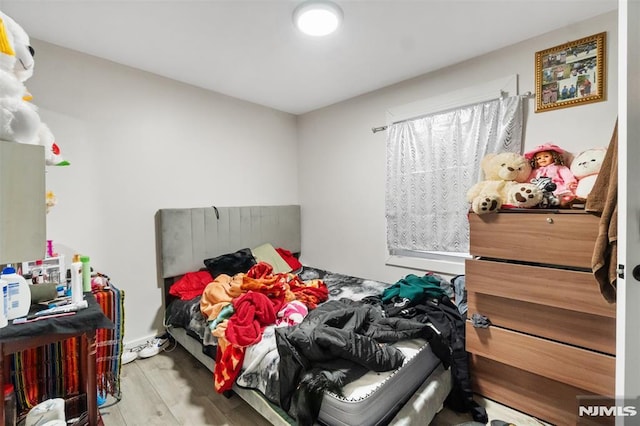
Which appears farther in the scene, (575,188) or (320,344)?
(575,188)

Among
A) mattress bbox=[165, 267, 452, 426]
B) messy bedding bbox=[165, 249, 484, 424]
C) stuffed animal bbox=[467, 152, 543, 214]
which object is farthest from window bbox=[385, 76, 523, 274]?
mattress bbox=[165, 267, 452, 426]

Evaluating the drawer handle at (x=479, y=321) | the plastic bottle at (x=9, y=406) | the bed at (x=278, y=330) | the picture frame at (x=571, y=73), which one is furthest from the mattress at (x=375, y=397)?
the picture frame at (x=571, y=73)

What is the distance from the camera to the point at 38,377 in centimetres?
162

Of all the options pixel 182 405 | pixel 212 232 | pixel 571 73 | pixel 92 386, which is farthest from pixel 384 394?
pixel 571 73

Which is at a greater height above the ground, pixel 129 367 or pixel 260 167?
pixel 260 167

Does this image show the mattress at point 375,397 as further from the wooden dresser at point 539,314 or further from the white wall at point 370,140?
the white wall at point 370,140

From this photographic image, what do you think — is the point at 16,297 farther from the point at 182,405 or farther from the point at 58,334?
the point at 182,405

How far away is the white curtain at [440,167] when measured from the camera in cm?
219

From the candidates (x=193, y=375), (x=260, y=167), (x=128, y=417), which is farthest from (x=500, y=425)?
(x=260, y=167)

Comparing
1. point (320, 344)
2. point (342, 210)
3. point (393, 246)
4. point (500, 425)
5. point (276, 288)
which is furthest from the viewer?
point (342, 210)

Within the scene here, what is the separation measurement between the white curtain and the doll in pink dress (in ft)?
0.76

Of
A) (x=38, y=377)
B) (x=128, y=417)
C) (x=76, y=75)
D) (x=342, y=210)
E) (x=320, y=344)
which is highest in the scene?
(x=76, y=75)

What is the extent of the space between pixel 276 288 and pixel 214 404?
0.79m

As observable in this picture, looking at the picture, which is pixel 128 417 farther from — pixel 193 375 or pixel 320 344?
pixel 320 344
